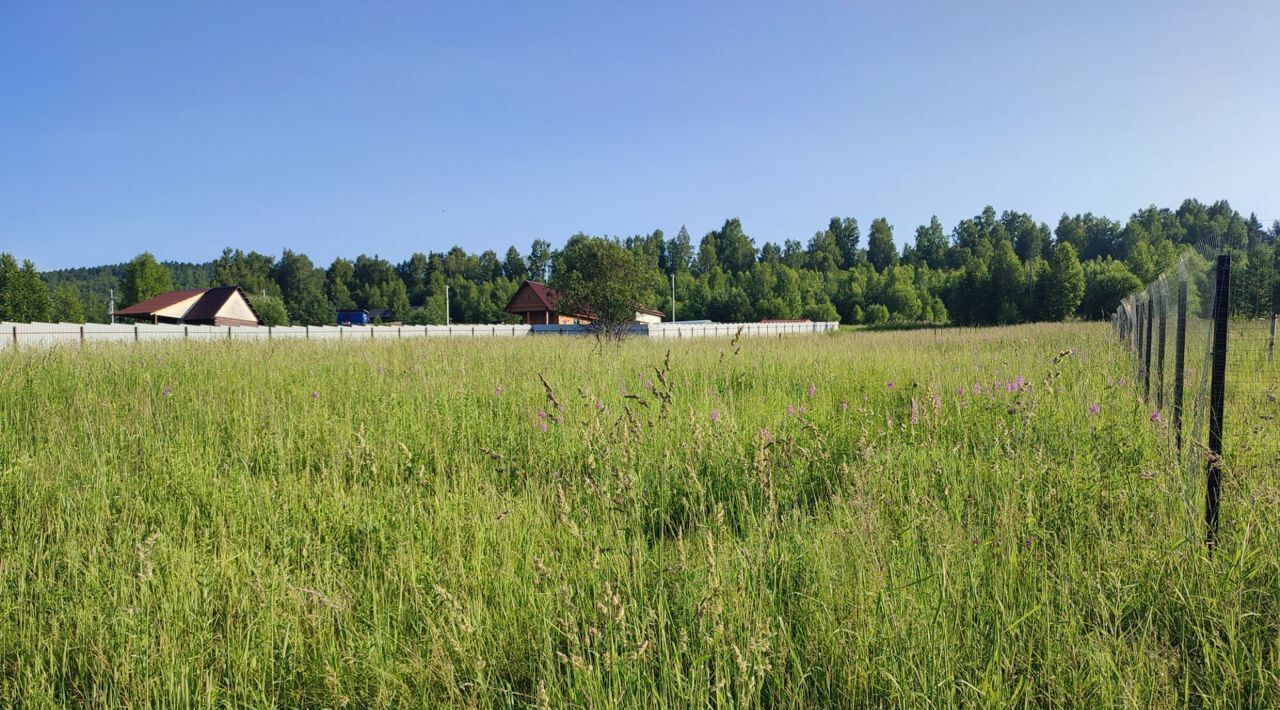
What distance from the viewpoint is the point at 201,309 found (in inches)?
1917

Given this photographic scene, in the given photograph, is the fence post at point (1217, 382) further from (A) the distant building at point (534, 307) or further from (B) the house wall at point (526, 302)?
(B) the house wall at point (526, 302)

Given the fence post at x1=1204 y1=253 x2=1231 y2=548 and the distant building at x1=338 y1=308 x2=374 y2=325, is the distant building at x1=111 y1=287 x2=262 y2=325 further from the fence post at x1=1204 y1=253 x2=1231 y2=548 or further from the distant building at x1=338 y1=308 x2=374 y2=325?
the fence post at x1=1204 y1=253 x2=1231 y2=548

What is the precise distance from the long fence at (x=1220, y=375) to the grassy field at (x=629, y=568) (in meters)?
0.06

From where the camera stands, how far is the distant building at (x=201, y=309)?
157ft

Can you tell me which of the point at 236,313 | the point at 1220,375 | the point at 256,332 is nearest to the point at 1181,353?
the point at 1220,375

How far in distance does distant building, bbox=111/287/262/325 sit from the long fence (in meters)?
56.0

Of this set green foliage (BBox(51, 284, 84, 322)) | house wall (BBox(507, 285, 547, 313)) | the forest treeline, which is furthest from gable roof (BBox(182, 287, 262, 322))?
green foliage (BBox(51, 284, 84, 322))

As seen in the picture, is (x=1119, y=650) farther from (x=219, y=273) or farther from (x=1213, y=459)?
(x=219, y=273)

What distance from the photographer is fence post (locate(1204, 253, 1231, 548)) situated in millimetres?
2701

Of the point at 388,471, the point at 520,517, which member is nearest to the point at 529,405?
the point at 388,471

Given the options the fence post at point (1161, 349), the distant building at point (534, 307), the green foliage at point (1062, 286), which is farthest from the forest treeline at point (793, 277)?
the fence post at point (1161, 349)

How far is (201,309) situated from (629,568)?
190ft

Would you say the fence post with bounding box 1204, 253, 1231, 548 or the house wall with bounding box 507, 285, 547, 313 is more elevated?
the house wall with bounding box 507, 285, 547, 313

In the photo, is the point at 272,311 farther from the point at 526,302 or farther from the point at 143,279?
the point at 526,302
